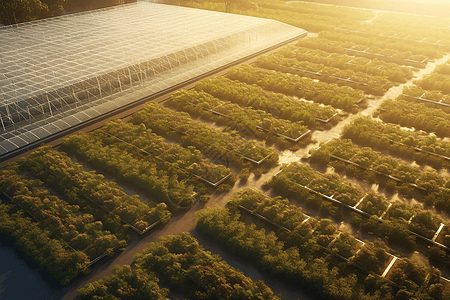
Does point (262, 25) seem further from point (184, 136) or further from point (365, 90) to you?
point (184, 136)

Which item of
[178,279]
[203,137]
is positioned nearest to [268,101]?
[203,137]

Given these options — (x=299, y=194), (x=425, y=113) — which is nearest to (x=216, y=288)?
(x=299, y=194)

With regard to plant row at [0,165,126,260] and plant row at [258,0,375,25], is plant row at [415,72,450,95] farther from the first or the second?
plant row at [0,165,126,260]

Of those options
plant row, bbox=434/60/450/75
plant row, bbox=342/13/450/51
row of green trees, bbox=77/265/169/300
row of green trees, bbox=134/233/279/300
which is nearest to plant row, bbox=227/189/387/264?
row of green trees, bbox=134/233/279/300

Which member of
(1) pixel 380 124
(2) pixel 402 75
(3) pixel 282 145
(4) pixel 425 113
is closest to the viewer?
(3) pixel 282 145

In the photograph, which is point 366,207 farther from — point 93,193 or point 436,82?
point 436,82
